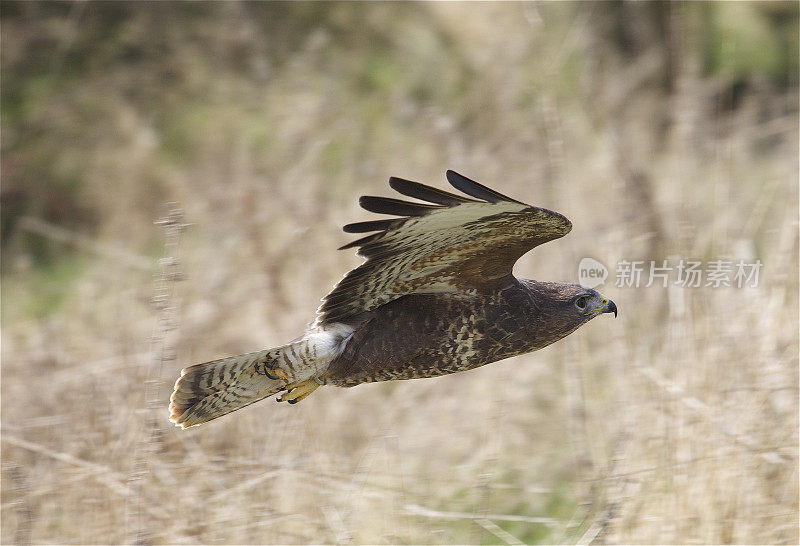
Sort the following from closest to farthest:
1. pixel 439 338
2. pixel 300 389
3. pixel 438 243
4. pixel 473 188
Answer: pixel 473 188, pixel 438 243, pixel 439 338, pixel 300 389

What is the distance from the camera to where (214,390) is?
3.54 m

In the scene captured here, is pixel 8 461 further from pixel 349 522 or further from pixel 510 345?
pixel 510 345

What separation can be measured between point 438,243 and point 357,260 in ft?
9.90

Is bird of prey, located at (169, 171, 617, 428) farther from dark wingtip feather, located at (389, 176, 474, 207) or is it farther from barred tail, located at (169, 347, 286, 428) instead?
dark wingtip feather, located at (389, 176, 474, 207)

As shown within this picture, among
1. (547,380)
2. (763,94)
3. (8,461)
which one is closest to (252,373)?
(8,461)

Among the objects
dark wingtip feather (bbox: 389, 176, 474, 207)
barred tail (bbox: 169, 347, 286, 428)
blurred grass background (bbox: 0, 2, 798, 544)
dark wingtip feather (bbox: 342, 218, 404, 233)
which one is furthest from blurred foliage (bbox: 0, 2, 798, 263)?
dark wingtip feather (bbox: 389, 176, 474, 207)

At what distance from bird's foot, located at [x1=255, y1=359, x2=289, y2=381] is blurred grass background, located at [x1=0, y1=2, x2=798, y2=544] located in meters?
0.40

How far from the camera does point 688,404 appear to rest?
168 inches

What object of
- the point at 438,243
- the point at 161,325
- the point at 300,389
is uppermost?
the point at 438,243

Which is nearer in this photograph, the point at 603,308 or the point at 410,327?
the point at 410,327

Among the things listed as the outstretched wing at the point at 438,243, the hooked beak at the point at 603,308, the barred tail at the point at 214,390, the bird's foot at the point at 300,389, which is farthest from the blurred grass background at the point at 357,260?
the hooked beak at the point at 603,308

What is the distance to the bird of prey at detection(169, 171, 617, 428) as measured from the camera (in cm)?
336

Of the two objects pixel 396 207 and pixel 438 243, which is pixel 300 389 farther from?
pixel 396 207

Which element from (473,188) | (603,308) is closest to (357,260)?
(603,308)
